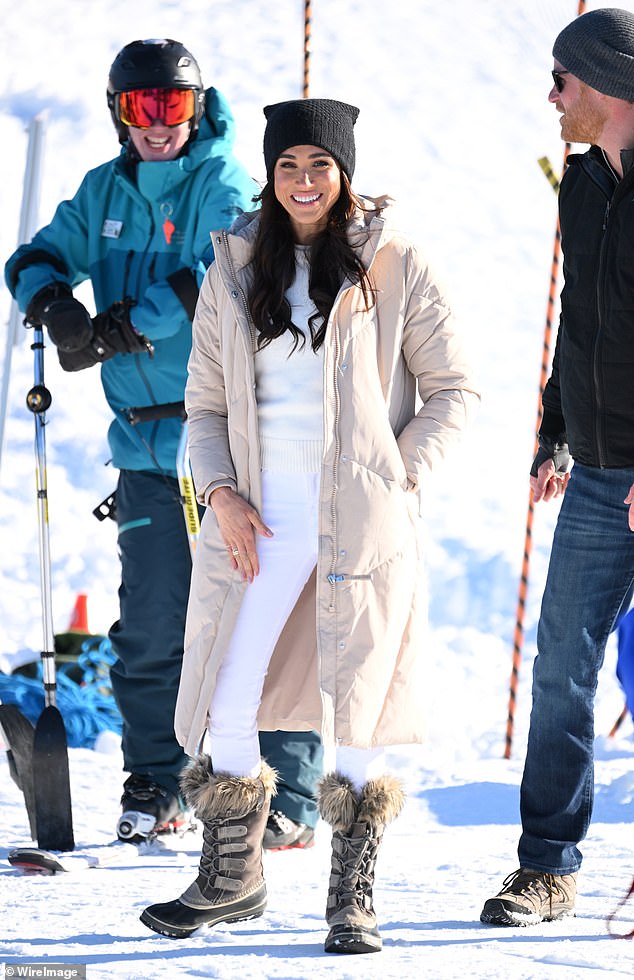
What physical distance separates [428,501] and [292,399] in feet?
20.6

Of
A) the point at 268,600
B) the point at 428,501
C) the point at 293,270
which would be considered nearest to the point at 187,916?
the point at 268,600

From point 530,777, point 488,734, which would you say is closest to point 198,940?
point 530,777

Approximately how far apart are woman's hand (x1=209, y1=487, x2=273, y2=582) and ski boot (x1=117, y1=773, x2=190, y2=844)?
4.02 ft

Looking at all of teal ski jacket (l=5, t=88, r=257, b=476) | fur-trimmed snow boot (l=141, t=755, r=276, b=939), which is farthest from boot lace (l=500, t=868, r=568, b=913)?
teal ski jacket (l=5, t=88, r=257, b=476)

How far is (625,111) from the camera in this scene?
2932 mm

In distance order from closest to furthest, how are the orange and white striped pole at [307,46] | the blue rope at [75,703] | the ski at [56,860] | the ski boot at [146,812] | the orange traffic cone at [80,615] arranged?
the ski at [56,860]
the ski boot at [146,812]
the orange and white striped pole at [307,46]
the blue rope at [75,703]
the orange traffic cone at [80,615]

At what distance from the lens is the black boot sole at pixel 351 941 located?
2.78 metres

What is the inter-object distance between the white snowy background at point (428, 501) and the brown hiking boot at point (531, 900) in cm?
4

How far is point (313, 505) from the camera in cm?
298

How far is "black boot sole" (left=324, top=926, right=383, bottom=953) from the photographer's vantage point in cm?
278

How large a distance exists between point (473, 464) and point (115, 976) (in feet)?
23.4

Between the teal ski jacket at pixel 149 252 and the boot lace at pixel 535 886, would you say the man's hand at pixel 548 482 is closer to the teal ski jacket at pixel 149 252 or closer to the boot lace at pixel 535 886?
the boot lace at pixel 535 886

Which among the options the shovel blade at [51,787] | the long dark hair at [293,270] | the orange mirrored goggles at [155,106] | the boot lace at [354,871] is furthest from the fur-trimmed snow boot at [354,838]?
the orange mirrored goggles at [155,106]

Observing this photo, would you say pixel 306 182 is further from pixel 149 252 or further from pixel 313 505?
pixel 149 252
